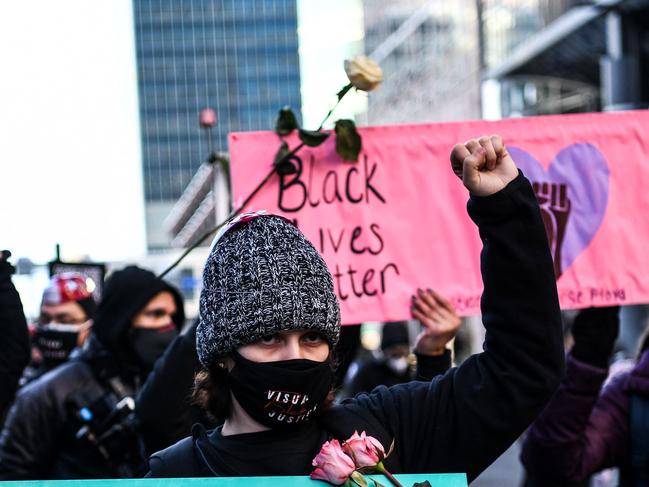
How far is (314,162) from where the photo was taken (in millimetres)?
3443

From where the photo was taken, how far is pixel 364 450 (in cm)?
190

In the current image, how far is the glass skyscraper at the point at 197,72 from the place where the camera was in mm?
134875

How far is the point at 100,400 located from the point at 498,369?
8.34ft

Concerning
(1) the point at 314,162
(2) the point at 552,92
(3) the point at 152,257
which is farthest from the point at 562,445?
(3) the point at 152,257

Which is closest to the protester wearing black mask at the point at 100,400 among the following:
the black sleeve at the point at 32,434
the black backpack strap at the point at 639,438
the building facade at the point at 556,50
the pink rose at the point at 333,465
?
the black sleeve at the point at 32,434

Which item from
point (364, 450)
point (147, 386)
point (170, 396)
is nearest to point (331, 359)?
point (364, 450)

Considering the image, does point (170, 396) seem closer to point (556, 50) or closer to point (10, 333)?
point (10, 333)

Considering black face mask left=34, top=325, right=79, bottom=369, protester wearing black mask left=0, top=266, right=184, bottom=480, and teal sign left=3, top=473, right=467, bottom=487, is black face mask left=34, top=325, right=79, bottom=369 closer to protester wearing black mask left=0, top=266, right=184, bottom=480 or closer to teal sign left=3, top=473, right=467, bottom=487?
protester wearing black mask left=0, top=266, right=184, bottom=480

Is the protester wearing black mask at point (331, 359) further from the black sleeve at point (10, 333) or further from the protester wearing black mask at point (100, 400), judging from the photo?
the protester wearing black mask at point (100, 400)

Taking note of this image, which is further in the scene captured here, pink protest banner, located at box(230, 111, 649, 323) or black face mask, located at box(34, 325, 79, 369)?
black face mask, located at box(34, 325, 79, 369)

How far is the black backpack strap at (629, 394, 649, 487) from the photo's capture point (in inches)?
127

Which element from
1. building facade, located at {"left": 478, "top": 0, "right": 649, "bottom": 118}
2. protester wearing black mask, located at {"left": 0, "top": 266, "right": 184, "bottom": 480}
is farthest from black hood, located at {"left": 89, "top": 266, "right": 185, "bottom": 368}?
building facade, located at {"left": 478, "top": 0, "right": 649, "bottom": 118}

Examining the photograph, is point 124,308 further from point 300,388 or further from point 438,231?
point 300,388

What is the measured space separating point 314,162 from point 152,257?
44.1 metres
